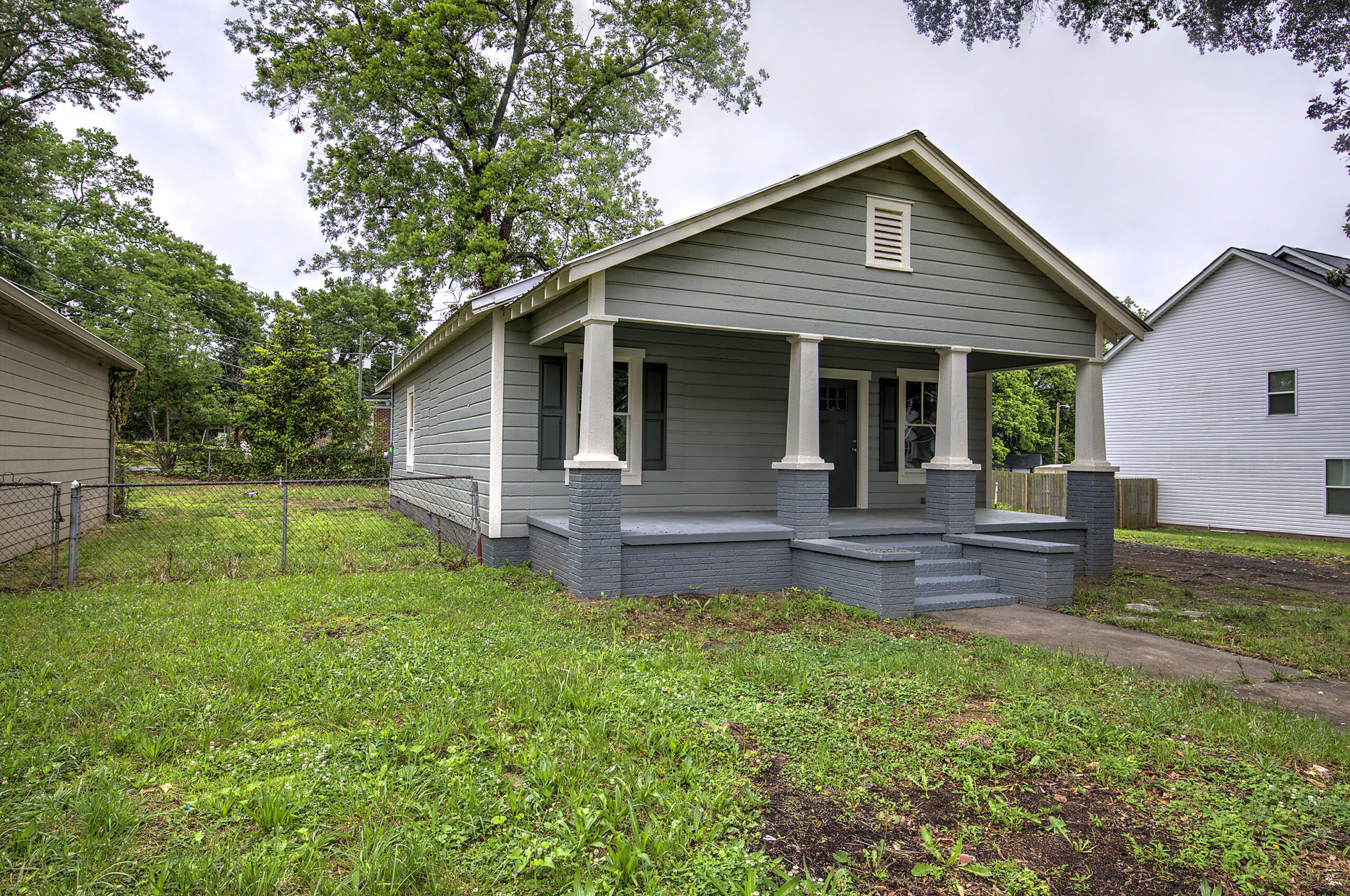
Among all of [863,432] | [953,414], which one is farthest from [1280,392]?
[953,414]

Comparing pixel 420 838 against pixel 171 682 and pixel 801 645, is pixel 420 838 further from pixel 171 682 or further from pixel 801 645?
pixel 801 645

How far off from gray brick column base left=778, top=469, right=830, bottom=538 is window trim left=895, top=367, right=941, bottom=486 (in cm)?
352

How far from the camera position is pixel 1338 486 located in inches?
610

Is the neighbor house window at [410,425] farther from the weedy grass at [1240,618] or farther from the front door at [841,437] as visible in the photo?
the weedy grass at [1240,618]

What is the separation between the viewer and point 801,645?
5.62 metres

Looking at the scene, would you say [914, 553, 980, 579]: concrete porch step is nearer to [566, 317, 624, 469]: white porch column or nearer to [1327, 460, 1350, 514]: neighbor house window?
[566, 317, 624, 469]: white porch column

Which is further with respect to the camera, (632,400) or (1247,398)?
(1247,398)

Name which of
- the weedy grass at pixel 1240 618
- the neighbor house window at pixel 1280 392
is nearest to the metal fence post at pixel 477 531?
the weedy grass at pixel 1240 618

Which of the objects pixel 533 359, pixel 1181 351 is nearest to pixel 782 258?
pixel 533 359

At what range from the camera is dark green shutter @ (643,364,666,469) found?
9172mm

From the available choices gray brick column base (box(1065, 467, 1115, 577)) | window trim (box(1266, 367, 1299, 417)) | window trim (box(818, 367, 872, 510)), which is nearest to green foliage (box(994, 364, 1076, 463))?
window trim (box(1266, 367, 1299, 417))

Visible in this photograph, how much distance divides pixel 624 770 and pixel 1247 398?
19.8 m

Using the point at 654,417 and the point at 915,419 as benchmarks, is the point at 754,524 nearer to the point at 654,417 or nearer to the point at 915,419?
the point at 654,417

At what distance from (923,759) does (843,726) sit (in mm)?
484
